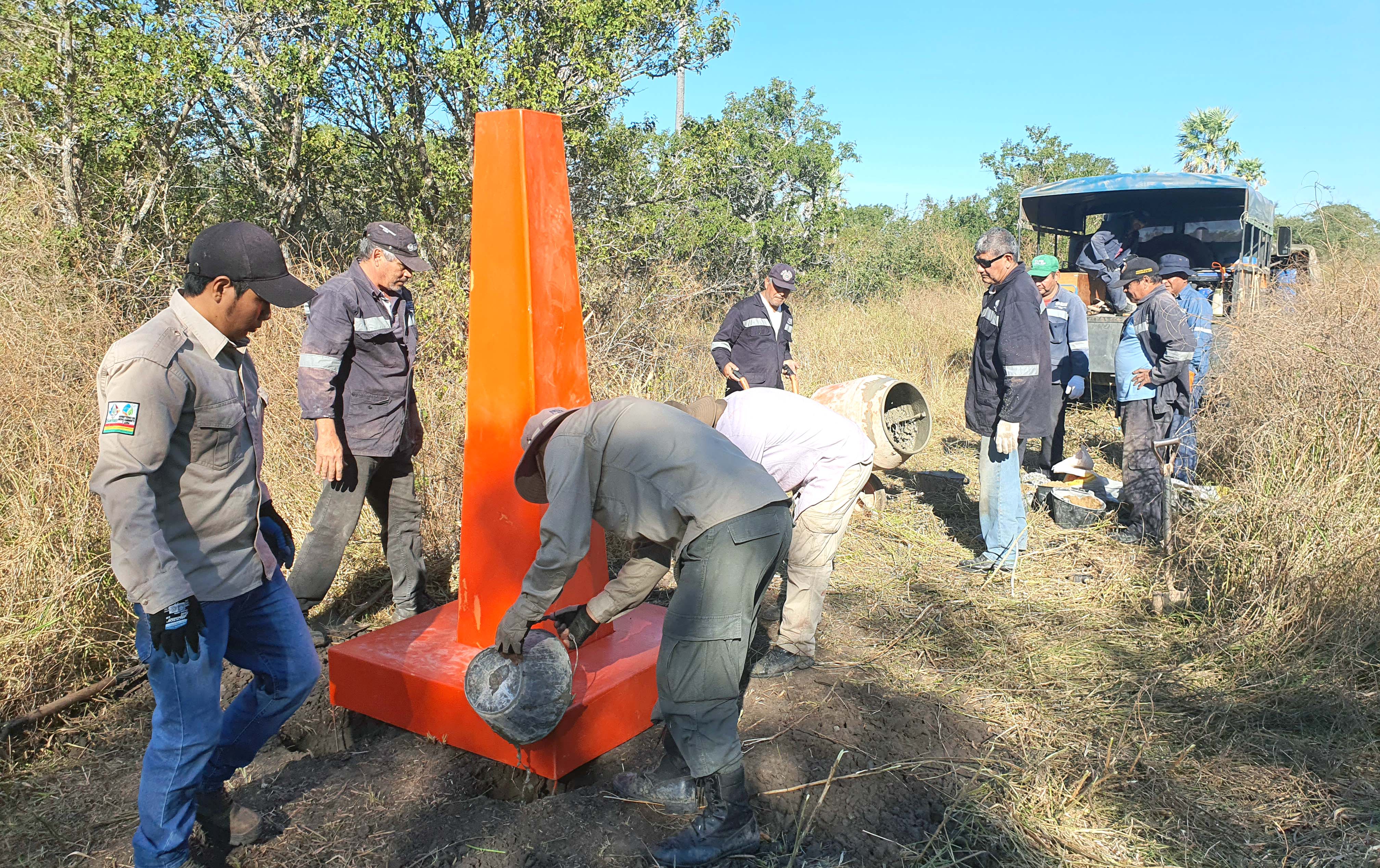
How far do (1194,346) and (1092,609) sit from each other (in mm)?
2053

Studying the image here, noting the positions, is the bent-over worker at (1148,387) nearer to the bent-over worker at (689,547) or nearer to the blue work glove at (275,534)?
the bent-over worker at (689,547)

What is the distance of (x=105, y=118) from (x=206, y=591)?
625 centimetres

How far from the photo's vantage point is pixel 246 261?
86.8 inches

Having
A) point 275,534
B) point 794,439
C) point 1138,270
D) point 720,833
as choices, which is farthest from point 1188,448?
point 275,534

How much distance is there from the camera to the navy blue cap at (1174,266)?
615 cm

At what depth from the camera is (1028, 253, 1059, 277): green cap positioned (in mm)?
6457

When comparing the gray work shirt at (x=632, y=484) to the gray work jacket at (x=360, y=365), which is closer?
the gray work shirt at (x=632, y=484)

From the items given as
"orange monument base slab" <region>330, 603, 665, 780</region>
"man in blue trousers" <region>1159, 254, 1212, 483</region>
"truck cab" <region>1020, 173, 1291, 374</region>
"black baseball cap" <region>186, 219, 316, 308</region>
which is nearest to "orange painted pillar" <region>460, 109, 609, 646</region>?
"orange monument base slab" <region>330, 603, 665, 780</region>

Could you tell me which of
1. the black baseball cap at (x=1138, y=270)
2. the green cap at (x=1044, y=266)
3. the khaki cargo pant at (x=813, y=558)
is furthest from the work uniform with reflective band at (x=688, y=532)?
the green cap at (x=1044, y=266)

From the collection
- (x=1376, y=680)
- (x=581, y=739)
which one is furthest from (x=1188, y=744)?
(x=581, y=739)

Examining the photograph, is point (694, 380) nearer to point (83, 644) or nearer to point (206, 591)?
point (83, 644)

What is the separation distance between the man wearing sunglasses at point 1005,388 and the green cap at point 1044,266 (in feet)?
5.21

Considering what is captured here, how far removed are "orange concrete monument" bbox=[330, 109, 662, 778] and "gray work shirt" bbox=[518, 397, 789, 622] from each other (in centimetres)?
54

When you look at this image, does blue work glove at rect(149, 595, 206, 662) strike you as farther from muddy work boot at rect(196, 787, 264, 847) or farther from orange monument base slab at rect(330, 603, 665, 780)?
orange monument base slab at rect(330, 603, 665, 780)
